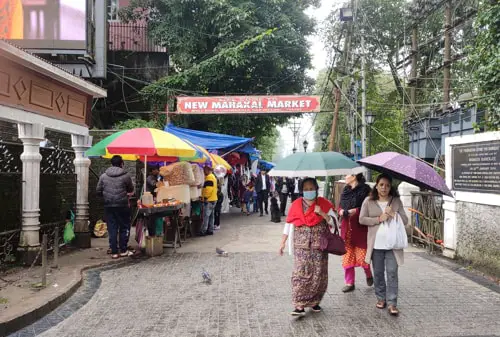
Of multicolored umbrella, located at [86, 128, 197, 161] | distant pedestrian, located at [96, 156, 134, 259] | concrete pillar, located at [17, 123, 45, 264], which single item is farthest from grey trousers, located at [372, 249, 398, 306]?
concrete pillar, located at [17, 123, 45, 264]

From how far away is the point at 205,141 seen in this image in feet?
47.6

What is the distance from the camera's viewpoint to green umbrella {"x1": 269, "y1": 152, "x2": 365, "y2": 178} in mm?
4840

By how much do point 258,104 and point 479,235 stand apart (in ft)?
32.3

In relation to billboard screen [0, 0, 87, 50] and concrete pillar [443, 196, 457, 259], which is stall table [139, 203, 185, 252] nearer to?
concrete pillar [443, 196, 457, 259]

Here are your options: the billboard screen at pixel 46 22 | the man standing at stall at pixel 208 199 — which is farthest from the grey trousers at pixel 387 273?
the billboard screen at pixel 46 22

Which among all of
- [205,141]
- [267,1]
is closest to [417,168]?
[205,141]

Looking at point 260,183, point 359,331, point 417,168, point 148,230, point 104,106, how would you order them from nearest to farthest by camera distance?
point 359,331
point 417,168
point 148,230
point 260,183
point 104,106

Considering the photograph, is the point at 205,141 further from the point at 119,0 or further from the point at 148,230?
the point at 119,0

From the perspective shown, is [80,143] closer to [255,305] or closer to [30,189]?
[30,189]

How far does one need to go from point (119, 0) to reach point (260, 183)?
11604 millimetres

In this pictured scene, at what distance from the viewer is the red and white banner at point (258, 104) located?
51.6 feet

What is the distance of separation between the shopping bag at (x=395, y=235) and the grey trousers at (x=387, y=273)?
11 cm

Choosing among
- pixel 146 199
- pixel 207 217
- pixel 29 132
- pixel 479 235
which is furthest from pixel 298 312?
pixel 207 217

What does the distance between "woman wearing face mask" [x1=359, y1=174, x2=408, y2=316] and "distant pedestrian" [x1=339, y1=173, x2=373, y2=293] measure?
0.66m
